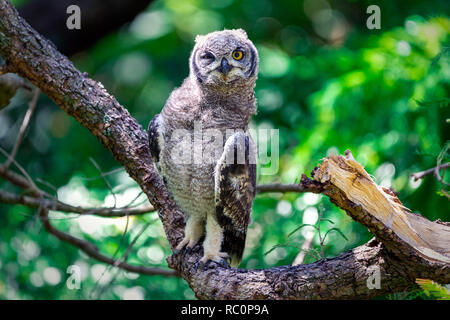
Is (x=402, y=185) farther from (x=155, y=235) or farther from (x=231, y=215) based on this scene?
(x=155, y=235)

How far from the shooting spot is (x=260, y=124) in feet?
18.6

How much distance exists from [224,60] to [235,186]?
2.86ft

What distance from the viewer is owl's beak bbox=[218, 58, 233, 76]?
3164 mm

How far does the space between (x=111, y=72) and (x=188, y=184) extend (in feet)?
15.5

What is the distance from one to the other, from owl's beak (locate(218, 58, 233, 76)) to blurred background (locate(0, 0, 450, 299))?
1152mm

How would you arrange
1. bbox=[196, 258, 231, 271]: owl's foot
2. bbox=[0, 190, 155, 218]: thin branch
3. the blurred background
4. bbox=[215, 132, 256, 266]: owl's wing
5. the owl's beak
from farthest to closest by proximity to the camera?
the blurred background → bbox=[0, 190, 155, 218]: thin branch → the owl's beak → bbox=[215, 132, 256, 266]: owl's wing → bbox=[196, 258, 231, 271]: owl's foot

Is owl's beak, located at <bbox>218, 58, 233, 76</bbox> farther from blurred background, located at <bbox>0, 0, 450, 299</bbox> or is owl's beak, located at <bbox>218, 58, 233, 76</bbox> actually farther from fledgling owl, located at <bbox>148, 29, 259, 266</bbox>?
blurred background, located at <bbox>0, 0, 450, 299</bbox>

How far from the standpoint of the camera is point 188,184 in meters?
3.21

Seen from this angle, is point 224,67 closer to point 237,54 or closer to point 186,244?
point 237,54

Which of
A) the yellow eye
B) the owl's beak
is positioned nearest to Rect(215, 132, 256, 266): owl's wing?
the owl's beak

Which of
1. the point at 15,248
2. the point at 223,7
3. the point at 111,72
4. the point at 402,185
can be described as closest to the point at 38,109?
the point at 111,72

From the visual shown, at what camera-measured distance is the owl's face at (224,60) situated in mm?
3184

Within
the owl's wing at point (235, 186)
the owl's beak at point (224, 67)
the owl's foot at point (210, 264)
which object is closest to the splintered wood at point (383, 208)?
the owl's wing at point (235, 186)

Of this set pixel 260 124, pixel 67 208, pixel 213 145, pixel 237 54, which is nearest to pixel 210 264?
pixel 213 145
